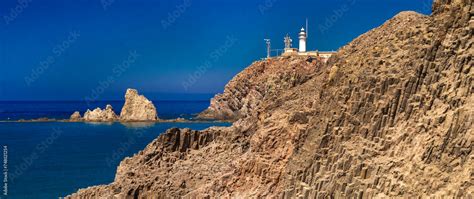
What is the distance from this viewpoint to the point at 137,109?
15762cm

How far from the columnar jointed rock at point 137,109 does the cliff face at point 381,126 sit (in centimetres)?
13179

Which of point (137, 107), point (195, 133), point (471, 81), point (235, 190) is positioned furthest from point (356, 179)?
point (137, 107)

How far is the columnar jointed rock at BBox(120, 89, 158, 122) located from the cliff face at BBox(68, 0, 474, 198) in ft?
432

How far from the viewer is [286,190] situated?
20328mm

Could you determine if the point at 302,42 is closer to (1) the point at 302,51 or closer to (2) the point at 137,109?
(1) the point at 302,51

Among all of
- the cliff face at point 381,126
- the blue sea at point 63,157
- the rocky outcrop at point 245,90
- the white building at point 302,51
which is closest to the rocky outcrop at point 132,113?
the rocky outcrop at point 245,90

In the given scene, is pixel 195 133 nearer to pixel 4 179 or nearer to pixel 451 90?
pixel 451 90

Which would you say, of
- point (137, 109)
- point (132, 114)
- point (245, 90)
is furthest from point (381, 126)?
point (137, 109)

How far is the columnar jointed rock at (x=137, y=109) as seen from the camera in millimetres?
154925

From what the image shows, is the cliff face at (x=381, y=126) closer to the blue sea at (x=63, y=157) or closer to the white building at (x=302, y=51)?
the blue sea at (x=63, y=157)

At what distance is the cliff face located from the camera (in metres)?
15.9

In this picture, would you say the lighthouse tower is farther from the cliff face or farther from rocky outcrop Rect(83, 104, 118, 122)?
the cliff face

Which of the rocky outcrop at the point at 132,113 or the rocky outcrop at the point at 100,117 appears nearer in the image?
the rocky outcrop at the point at 132,113

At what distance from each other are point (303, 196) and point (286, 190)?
3.53 feet
